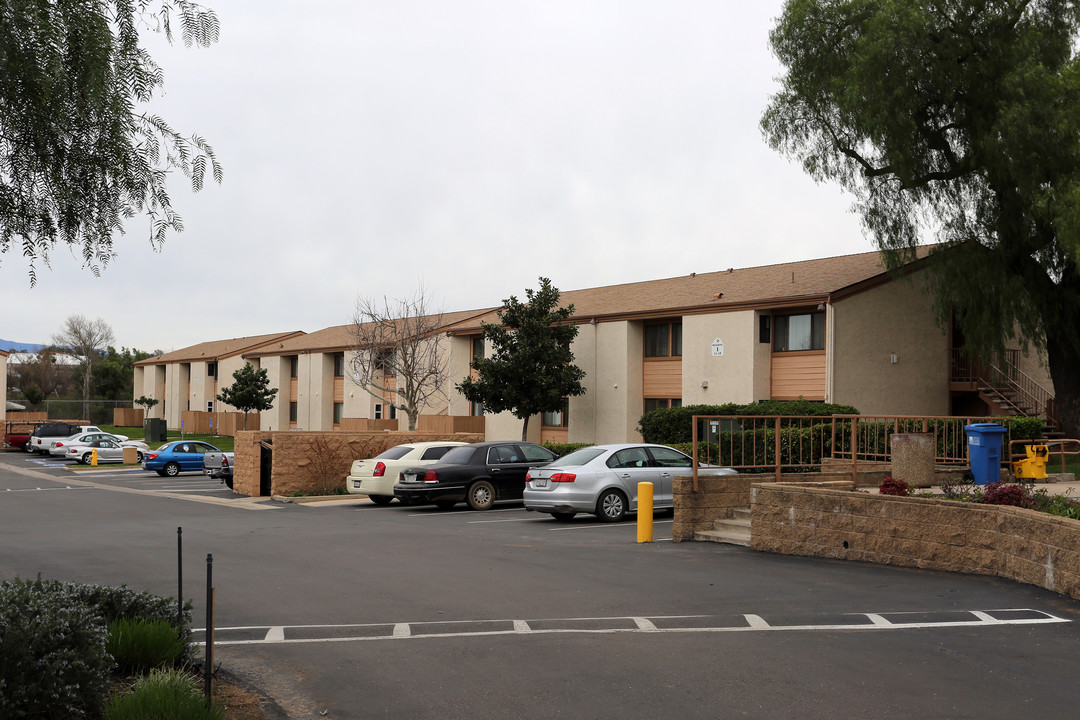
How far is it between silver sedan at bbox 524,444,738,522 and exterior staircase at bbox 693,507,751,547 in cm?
222

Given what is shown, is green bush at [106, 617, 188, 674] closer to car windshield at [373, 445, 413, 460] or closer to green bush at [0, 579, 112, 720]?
green bush at [0, 579, 112, 720]

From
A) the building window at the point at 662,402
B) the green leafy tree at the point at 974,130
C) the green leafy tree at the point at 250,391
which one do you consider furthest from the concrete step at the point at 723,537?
the green leafy tree at the point at 250,391

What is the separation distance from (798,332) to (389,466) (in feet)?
45.7

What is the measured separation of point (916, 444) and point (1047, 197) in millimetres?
11310

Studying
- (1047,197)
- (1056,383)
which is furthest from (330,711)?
(1056,383)

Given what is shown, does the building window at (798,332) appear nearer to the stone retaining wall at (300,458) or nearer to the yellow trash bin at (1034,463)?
the stone retaining wall at (300,458)

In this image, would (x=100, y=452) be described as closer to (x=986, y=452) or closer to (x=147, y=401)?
(x=147, y=401)

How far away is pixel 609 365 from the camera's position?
116 feet

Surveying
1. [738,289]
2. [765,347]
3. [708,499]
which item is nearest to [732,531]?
[708,499]

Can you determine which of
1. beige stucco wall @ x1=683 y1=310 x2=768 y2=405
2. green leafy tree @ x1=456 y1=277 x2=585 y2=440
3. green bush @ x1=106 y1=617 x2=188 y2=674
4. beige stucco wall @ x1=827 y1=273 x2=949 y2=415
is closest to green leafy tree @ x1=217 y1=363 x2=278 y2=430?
green leafy tree @ x1=456 y1=277 x2=585 y2=440

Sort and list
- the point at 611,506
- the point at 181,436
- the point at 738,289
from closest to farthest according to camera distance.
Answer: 1. the point at 611,506
2. the point at 738,289
3. the point at 181,436

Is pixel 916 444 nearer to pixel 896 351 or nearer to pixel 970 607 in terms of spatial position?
pixel 970 607

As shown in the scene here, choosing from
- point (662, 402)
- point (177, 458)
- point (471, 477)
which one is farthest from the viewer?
point (177, 458)

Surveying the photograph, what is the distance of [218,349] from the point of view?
71.1m
